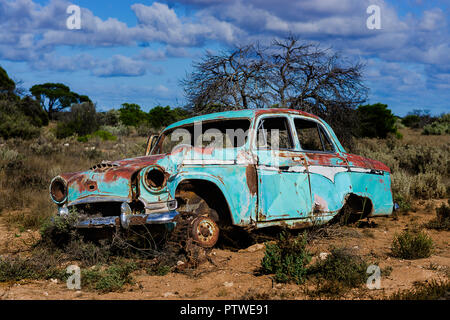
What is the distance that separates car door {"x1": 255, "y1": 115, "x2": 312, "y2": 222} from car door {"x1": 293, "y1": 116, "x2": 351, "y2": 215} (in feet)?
0.48

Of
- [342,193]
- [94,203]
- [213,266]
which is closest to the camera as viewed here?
[213,266]

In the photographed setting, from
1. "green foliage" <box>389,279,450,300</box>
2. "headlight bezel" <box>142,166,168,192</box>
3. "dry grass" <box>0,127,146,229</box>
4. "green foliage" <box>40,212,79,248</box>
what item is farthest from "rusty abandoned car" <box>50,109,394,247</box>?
"dry grass" <box>0,127,146,229</box>

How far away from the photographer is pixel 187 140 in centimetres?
657

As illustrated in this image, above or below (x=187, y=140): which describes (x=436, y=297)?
below

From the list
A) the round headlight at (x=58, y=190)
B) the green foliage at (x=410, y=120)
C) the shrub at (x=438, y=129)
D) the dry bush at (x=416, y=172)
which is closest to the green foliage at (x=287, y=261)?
the round headlight at (x=58, y=190)

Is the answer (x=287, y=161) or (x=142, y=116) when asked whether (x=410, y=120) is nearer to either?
(x=142, y=116)

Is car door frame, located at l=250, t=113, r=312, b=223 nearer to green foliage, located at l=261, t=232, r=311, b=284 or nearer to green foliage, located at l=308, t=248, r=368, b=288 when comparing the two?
green foliage, located at l=261, t=232, r=311, b=284

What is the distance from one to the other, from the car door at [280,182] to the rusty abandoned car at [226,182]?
0.04ft

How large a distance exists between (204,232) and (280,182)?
4.11 ft

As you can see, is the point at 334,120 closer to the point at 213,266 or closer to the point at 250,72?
the point at 250,72

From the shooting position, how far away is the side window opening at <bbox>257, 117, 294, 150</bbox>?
5.68 metres

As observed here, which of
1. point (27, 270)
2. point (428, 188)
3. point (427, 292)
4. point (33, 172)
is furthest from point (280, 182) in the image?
point (33, 172)

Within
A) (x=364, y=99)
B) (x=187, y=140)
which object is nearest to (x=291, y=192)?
(x=187, y=140)
